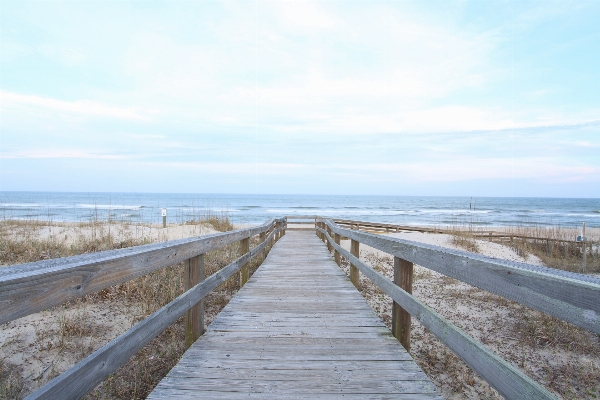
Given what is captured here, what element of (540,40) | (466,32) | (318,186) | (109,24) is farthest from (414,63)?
(318,186)

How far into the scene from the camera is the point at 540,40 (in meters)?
19.6

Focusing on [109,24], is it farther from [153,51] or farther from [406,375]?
[406,375]

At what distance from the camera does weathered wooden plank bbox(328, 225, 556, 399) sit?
1.23 metres

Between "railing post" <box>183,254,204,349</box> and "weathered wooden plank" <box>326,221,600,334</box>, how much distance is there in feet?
6.93

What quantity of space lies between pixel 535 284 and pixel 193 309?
8.77ft

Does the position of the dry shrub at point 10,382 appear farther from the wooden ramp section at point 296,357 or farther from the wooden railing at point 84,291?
the wooden railing at point 84,291

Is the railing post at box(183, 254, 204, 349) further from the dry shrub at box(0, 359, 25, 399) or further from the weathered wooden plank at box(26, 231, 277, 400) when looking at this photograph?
the dry shrub at box(0, 359, 25, 399)

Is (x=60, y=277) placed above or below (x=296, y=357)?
above

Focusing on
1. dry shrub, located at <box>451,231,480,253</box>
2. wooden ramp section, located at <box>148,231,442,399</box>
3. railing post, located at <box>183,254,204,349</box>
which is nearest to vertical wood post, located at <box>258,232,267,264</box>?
wooden ramp section, located at <box>148,231,442,399</box>

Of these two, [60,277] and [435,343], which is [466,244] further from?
[60,277]

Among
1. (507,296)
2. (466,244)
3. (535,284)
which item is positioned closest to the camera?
(535,284)

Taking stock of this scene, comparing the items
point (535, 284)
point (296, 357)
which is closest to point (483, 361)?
point (535, 284)

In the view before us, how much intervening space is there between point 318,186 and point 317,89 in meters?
39.5

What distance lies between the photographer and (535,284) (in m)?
1.27
